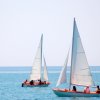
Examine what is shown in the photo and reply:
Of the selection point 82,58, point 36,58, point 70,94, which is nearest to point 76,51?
point 82,58

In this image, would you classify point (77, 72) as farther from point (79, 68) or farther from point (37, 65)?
point (37, 65)

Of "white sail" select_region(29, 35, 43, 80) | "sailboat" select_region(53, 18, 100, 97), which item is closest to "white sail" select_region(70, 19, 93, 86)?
"sailboat" select_region(53, 18, 100, 97)

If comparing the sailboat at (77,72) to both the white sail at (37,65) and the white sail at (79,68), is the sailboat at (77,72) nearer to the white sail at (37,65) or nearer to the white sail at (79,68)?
the white sail at (79,68)

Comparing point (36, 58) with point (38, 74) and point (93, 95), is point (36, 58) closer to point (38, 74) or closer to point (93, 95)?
point (38, 74)

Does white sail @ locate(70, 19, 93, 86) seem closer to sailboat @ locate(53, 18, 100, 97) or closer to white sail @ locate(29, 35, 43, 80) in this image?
sailboat @ locate(53, 18, 100, 97)

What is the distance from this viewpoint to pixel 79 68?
6350 centimetres

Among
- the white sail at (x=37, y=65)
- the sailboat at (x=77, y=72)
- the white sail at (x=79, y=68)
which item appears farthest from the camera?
the white sail at (x=37, y=65)

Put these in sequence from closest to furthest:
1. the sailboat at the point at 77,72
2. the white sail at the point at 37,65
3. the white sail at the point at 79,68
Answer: the sailboat at the point at 77,72 < the white sail at the point at 79,68 < the white sail at the point at 37,65

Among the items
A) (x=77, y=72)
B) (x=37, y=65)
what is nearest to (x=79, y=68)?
(x=77, y=72)

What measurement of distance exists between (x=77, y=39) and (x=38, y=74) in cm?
2408

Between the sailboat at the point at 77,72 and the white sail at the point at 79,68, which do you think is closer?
the sailboat at the point at 77,72

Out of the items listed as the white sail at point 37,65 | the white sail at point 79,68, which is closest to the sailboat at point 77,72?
the white sail at point 79,68

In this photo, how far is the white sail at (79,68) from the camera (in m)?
62.8

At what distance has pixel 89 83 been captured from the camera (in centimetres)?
6328
